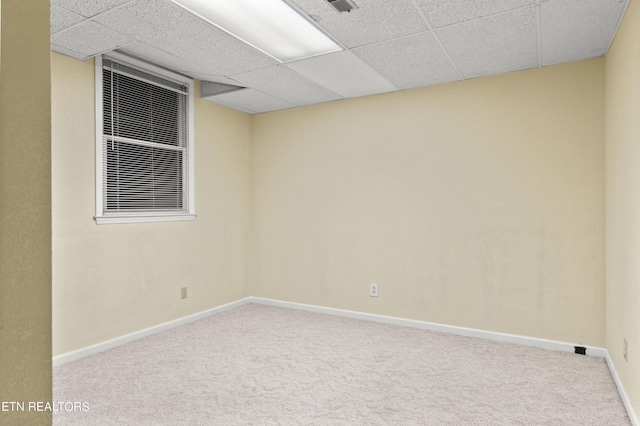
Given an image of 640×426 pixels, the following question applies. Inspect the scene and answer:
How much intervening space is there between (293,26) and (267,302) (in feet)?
10.5

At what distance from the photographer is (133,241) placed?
3.54m

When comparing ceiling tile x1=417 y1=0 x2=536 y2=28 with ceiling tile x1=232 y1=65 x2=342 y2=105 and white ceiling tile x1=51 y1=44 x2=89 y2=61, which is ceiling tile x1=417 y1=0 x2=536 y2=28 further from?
white ceiling tile x1=51 y1=44 x2=89 y2=61

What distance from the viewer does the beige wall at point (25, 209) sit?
74 centimetres

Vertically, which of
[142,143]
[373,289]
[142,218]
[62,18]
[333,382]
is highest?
[62,18]

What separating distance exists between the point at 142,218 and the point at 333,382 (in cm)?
223

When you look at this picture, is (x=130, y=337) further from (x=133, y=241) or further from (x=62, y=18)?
(x=62, y=18)

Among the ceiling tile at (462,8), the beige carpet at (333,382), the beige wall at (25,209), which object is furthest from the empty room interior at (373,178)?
the beige wall at (25,209)

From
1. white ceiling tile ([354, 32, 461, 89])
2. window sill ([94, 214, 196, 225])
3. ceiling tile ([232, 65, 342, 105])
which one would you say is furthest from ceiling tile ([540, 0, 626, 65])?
window sill ([94, 214, 196, 225])

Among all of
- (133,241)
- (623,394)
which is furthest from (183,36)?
(623,394)

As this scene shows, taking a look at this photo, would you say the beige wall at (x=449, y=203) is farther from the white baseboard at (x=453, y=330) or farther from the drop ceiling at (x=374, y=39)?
the drop ceiling at (x=374, y=39)

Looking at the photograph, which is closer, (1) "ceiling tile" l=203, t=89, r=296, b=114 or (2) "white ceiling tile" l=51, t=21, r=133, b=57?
(2) "white ceiling tile" l=51, t=21, r=133, b=57

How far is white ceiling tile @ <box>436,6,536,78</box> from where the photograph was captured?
98.8 inches

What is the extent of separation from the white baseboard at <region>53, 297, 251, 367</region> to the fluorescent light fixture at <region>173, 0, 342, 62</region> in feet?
8.68

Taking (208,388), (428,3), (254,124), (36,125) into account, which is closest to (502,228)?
(428,3)
